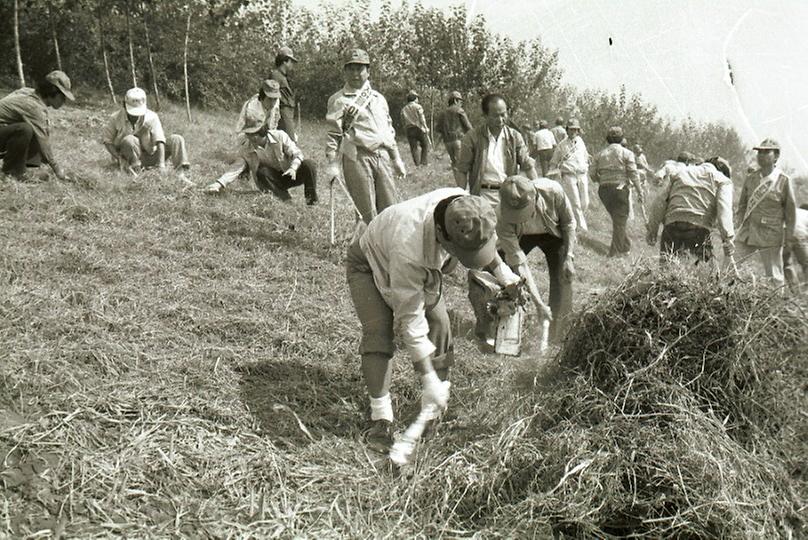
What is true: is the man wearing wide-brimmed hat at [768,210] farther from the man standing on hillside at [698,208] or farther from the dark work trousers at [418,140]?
the dark work trousers at [418,140]

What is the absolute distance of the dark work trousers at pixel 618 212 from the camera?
1016cm

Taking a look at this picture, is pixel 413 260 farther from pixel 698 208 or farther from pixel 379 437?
pixel 698 208

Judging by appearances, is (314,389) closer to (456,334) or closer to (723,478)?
(456,334)

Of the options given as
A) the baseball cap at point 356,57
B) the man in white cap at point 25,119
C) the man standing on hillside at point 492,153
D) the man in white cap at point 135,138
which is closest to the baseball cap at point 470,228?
the man standing on hillside at point 492,153

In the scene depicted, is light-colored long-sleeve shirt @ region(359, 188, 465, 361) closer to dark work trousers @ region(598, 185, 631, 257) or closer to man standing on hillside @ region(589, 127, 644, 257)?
man standing on hillside @ region(589, 127, 644, 257)

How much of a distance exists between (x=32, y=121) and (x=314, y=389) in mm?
4644

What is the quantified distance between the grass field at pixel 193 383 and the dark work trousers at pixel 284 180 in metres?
1.08

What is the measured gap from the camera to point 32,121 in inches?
278

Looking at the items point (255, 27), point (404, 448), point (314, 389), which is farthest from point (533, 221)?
point (255, 27)

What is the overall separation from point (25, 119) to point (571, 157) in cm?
651

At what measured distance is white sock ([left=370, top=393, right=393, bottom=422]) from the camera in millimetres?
3631

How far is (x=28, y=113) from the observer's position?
7070 millimetres

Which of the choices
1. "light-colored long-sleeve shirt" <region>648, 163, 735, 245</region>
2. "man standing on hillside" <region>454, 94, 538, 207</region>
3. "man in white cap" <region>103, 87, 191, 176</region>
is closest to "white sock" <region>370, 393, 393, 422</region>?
"man standing on hillside" <region>454, 94, 538, 207</region>

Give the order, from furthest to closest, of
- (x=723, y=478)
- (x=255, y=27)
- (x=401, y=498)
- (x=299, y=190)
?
(x=255, y=27) → (x=299, y=190) → (x=401, y=498) → (x=723, y=478)
